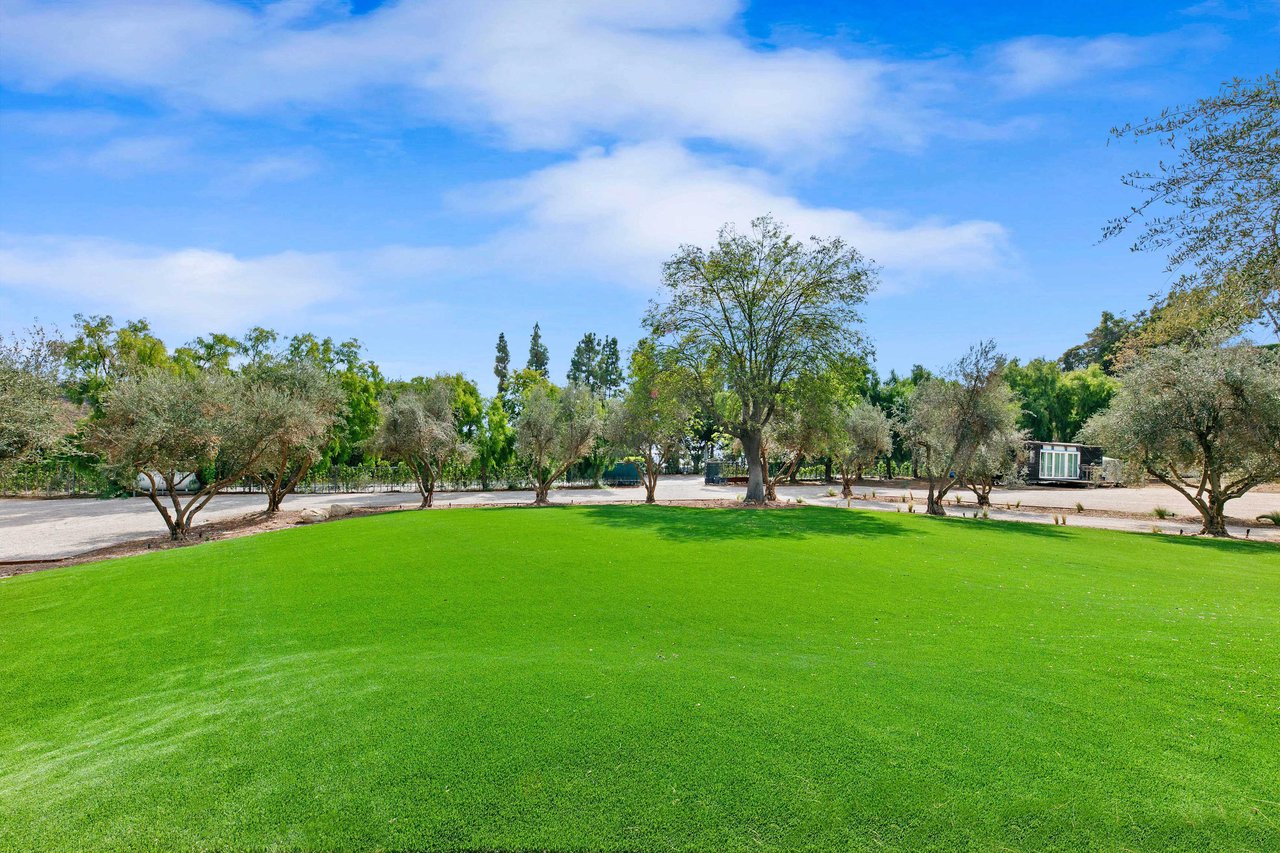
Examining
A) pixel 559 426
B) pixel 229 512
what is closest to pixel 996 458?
pixel 559 426

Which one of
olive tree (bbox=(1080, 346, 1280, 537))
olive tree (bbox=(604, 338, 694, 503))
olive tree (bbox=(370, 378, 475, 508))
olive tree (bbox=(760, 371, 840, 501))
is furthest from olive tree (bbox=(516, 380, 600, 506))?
olive tree (bbox=(1080, 346, 1280, 537))

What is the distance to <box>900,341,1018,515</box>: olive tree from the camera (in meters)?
25.1

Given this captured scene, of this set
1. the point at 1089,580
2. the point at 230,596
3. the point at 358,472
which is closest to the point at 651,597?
the point at 230,596

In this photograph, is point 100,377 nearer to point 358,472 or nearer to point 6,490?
point 6,490

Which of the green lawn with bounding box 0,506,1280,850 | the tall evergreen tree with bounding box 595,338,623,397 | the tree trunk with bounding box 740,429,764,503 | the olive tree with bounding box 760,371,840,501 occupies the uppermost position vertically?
the tall evergreen tree with bounding box 595,338,623,397

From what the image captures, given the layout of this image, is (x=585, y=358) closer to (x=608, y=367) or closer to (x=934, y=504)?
(x=608, y=367)

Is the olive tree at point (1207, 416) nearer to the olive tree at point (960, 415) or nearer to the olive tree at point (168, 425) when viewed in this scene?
the olive tree at point (960, 415)

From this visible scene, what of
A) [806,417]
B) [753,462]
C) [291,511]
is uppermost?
[806,417]

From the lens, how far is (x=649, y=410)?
2880 cm

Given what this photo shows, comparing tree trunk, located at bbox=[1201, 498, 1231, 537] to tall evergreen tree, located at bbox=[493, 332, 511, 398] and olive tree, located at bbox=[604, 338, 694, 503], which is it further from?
tall evergreen tree, located at bbox=[493, 332, 511, 398]

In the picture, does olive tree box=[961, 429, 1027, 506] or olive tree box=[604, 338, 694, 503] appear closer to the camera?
olive tree box=[961, 429, 1027, 506]

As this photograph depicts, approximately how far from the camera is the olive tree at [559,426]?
30.3 meters

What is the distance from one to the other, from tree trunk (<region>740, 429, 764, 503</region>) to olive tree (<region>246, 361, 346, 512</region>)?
18.4 m

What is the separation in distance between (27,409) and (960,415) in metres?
29.7
